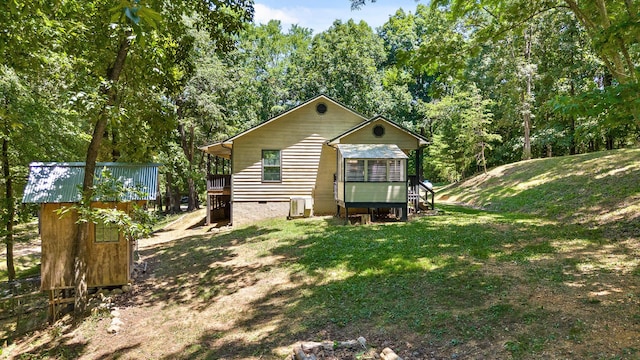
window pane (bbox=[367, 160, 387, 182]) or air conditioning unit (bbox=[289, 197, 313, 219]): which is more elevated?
window pane (bbox=[367, 160, 387, 182])

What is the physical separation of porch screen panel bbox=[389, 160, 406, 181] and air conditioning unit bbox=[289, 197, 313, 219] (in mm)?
4371

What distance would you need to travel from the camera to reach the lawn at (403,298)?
4.84 metres

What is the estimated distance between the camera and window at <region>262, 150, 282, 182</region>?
16.9 meters

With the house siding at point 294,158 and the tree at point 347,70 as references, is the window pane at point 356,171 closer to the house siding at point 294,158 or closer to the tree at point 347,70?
the house siding at point 294,158

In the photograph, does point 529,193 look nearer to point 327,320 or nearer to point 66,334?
point 327,320

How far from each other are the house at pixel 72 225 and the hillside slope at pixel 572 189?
13243 mm

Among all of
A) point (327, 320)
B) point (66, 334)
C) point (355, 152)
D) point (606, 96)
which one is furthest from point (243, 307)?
point (355, 152)

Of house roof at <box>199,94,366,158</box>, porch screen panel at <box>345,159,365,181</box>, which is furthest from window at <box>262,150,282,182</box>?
porch screen panel at <box>345,159,365,181</box>

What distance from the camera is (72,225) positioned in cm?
898

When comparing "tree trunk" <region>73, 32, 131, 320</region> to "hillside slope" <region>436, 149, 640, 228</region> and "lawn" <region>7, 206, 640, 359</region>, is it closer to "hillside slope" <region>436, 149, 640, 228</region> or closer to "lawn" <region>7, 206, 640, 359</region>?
"lawn" <region>7, 206, 640, 359</region>

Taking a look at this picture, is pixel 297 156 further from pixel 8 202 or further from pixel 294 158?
pixel 8 202


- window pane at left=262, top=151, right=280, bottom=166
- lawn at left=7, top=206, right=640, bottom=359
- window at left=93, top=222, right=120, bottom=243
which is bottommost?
lawn at left=7, top=206, right=640, bottom=359

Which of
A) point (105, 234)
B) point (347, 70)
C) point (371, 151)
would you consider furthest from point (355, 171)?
point (347, 70)

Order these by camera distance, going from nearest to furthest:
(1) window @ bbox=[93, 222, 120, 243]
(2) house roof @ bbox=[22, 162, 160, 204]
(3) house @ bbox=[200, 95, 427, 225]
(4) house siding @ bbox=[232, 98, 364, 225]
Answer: (2) house roof @ bbox=[22, 162, 160, 204] < (1) window @ bbox=[93, 222, 120, 243] < (3) house @ bbox=[200, 95, 427, 225] < (4) house siding @ bbox=[232, 98, 364, 225]
